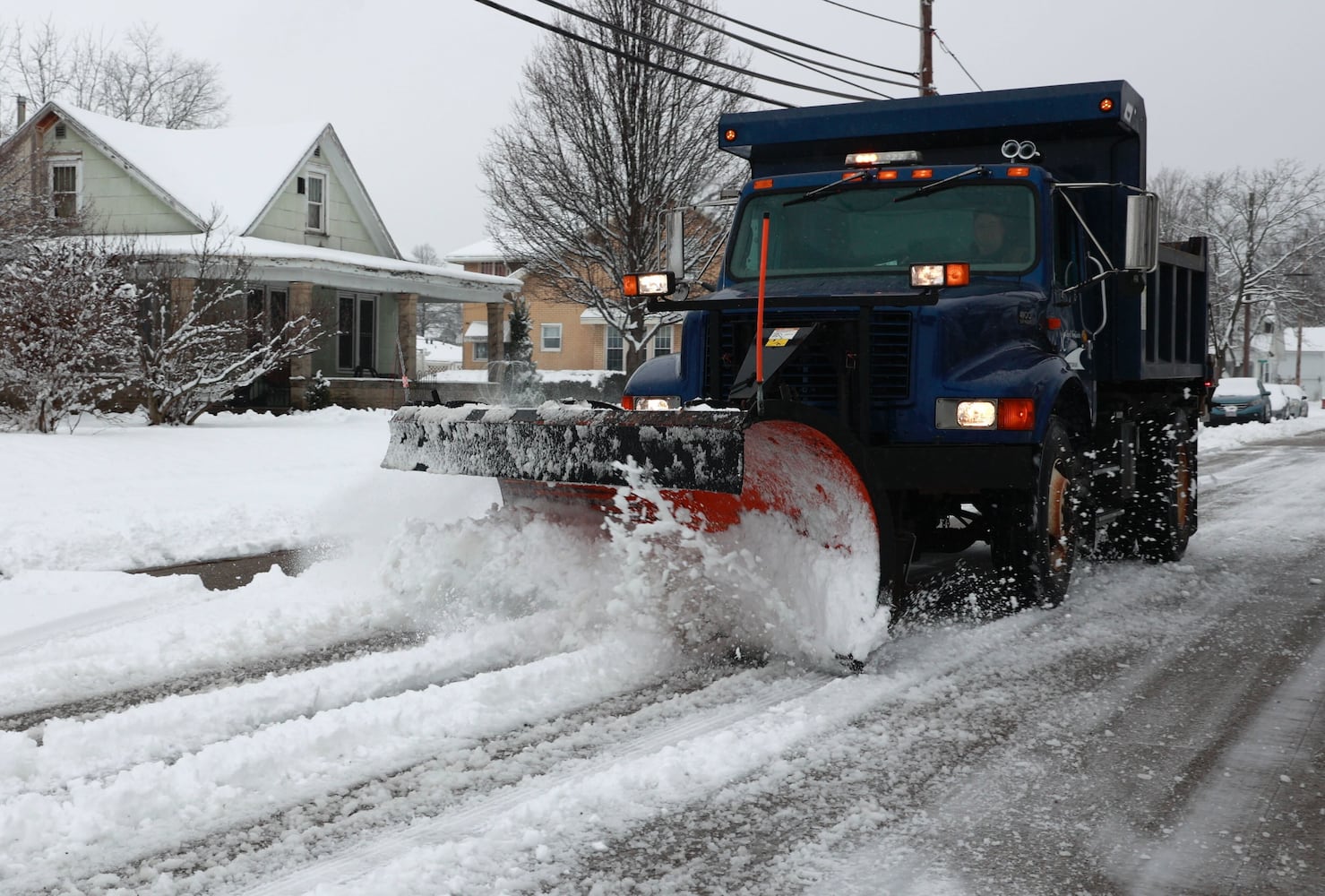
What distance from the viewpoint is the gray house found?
78.5ft

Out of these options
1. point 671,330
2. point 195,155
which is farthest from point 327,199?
point 671,330

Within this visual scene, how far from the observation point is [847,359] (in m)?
5.95

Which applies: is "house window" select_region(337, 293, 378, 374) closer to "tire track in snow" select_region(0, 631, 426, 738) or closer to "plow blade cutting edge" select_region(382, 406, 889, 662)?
"tire track in snow" select_region(0, 631, 426, 738)

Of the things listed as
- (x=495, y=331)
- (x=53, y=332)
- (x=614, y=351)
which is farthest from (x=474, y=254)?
(x=53, y=332)

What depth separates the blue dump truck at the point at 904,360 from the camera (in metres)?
5.23

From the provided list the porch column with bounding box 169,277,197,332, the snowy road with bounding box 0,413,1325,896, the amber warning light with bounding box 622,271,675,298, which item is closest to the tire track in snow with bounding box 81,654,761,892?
the snowy road with bounding box 0,413,1325,896

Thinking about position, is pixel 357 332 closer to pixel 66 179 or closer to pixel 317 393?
pixel 317 393

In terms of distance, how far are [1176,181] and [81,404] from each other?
69346 mm

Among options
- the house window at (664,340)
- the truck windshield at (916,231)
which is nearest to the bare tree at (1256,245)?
the house window at (664,340)

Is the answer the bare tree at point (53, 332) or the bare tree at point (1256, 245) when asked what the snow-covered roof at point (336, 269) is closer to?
the bare tree at point (53, 332)

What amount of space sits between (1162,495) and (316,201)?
884 inches

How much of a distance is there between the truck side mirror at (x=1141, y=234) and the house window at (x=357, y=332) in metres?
21.7

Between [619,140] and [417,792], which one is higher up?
[619,140]

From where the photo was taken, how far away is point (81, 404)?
15.3 m
